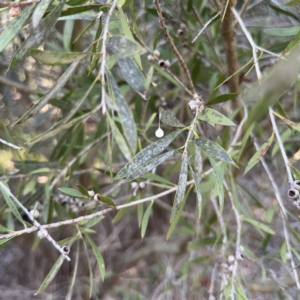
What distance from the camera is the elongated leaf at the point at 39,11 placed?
0.26 metres

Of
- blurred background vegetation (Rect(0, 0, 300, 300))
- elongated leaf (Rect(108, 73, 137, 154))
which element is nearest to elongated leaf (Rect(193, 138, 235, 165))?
blurred background vegetation (Rect(0, 0, 300, 300))

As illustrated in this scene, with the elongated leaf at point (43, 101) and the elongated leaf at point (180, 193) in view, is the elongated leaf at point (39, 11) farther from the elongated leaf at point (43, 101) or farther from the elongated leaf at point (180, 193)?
the elongated leaf at point (180, 193)

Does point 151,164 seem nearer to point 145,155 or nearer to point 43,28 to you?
point 145,155

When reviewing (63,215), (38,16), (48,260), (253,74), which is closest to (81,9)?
(38,16)

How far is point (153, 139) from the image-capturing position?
0.84 m

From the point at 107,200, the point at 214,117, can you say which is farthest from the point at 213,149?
the point at 107,200

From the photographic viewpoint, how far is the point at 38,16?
0.26m

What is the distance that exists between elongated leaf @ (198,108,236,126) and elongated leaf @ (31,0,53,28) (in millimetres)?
192

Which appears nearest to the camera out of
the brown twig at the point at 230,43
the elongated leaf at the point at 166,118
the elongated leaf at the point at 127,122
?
the elongated leaf at the point at 127,122

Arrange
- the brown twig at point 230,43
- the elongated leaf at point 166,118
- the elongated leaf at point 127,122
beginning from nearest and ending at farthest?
the elongated leaf at point 127,122 < the elongated leaf at point 166,118 < the brown twig at point 230,43

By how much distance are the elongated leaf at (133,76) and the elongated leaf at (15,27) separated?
0.09 metres

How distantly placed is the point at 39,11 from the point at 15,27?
34 mm

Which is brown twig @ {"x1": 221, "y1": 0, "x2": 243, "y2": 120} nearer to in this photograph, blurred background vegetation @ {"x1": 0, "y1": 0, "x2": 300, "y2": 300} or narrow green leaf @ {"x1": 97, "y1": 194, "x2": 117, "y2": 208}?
blurred background vegetation @ {"x1": 0, "y1": 0, "x2": 300, "y2": 300}

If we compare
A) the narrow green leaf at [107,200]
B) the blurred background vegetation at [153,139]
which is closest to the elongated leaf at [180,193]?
the blurred background vegetation at [153,139]
